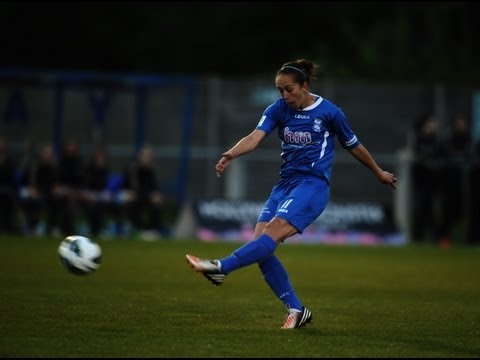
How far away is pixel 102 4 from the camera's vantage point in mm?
38188

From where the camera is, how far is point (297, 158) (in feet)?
30.5

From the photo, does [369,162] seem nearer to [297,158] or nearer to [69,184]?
[297,158]

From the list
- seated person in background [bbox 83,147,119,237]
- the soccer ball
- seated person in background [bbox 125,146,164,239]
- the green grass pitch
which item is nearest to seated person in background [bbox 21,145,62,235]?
seated person in background [bbox 83,147,119,237]

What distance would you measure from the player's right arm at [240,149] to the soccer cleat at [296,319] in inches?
50.8

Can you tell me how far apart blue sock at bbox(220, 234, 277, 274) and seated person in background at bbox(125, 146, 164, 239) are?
12.9 metres

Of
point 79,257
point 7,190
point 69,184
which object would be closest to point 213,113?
point 69,184

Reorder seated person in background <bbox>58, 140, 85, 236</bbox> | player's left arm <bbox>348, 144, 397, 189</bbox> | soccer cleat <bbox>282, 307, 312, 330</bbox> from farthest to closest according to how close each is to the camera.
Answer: seated person in background <bbox>58, 140, 85, 236</bbox>, player's left arm <bbox>348, 144, 397, 189</bbox>, soccer cleat <bbox>282, 307, 312, 330</bbox>

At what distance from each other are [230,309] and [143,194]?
11508 mm

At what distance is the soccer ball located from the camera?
9.78m

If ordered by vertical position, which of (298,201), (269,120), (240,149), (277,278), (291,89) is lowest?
(277,278)

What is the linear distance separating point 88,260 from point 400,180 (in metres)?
13.3

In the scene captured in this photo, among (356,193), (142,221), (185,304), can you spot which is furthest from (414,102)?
(185,304)

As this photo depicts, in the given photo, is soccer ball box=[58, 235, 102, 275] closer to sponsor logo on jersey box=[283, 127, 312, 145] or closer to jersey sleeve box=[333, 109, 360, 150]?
sponsor logo on jersey box=[283, 127, 312, 145]

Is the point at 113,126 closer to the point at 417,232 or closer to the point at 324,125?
the point at 417,232
